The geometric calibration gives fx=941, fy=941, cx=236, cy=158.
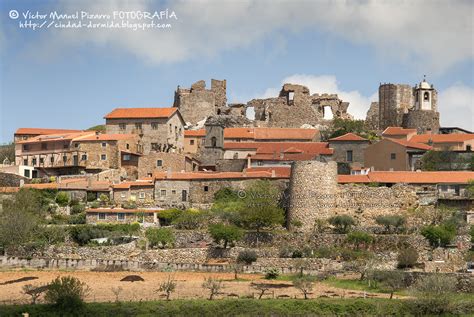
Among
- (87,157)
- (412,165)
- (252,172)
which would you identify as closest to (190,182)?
(252,172)

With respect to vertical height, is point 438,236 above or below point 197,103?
below

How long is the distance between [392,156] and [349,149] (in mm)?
3749

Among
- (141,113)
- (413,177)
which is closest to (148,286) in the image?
(413,177)

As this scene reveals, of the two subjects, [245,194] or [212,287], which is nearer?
[212,287]

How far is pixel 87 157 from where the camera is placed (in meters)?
78.8

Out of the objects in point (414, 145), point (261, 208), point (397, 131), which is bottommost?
point (261, 208)

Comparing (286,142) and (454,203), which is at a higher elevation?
(286,142)

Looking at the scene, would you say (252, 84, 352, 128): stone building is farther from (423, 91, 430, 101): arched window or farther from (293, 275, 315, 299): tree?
(293, 275, 315, 299): tree

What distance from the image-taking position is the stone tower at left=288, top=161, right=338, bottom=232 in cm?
6275

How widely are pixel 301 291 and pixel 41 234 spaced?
67.5 feet

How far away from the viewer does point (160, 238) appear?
2404 inches

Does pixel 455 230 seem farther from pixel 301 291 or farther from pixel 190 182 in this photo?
pixel 190 182

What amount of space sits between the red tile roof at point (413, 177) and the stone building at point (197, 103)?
35.2 m

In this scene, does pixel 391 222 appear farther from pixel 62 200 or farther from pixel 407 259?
pixel 62 200
